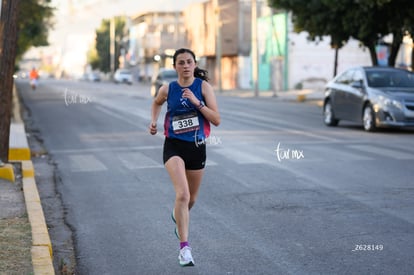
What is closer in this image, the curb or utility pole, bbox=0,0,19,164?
the curb

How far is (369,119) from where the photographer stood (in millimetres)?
20609

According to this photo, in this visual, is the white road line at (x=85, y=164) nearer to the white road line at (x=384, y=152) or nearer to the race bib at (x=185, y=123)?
the white road line at (x=384, y=152)

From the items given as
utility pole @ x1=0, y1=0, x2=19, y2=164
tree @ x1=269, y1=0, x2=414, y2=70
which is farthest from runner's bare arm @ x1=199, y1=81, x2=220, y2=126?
tree @ x1=269, y1=0, x2=414, y2=70

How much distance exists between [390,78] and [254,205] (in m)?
12.4

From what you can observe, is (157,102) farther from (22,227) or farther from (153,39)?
(153,39)

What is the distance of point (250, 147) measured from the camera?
16.8 metres

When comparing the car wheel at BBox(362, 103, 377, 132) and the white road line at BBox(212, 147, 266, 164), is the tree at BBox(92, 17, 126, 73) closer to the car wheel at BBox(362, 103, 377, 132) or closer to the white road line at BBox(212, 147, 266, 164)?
the car wheel at BBox(362, 103, 377, 132)

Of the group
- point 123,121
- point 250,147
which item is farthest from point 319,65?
point 250,147

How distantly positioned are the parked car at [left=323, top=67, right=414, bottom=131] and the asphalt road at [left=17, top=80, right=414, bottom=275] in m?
0.72

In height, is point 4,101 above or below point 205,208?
above

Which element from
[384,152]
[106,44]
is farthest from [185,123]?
[106,44]

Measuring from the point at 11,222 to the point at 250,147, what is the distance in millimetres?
8644

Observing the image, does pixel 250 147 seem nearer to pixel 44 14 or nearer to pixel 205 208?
pixel 205 208

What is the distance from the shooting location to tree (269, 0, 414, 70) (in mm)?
29109
